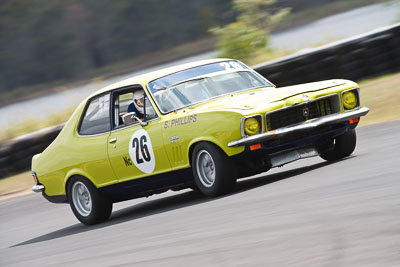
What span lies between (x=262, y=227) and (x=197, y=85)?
2921 millimetres

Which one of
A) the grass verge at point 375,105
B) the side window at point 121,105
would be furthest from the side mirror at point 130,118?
the grass verge at point 375,105

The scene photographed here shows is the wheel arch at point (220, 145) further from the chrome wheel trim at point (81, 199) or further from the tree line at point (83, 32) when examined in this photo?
the tree line at point (83, 32)

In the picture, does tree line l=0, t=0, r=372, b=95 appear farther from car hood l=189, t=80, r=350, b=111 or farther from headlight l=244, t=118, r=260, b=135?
headlight l=244, t=118, r=260, b=135

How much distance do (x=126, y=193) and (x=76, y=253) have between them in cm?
185

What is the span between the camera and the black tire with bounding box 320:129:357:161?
27.1ft

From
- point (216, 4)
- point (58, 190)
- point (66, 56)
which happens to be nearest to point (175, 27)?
point (216, 4)

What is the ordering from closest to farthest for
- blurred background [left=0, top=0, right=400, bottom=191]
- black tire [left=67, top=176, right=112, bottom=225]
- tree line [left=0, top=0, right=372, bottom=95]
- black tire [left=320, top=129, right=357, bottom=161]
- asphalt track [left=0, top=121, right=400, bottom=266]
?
asphalt track [left=0, top=121, right=400, bottom=266] < black tire [left=320, top=129, right=357, bottom=161] < black tire [left=67, top=176, right=112, bottom=225] < blurred background [left=0, top=0, right=400, bottom=191] < tree line [left=0, top=0, right=372, bottom=95]

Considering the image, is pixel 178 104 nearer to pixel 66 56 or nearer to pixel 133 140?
pixel 133 140

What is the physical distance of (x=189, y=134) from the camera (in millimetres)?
7629

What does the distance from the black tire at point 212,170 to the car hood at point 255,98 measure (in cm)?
43

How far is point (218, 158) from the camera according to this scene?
732 centimetres

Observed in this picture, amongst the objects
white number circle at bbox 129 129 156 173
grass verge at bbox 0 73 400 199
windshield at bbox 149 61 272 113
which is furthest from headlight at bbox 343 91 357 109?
grass verge at bbox 0 73 400 199

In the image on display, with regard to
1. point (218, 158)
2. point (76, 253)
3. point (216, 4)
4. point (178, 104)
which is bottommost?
point (76, 253)

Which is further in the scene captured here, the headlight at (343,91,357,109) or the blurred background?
the blurred background
